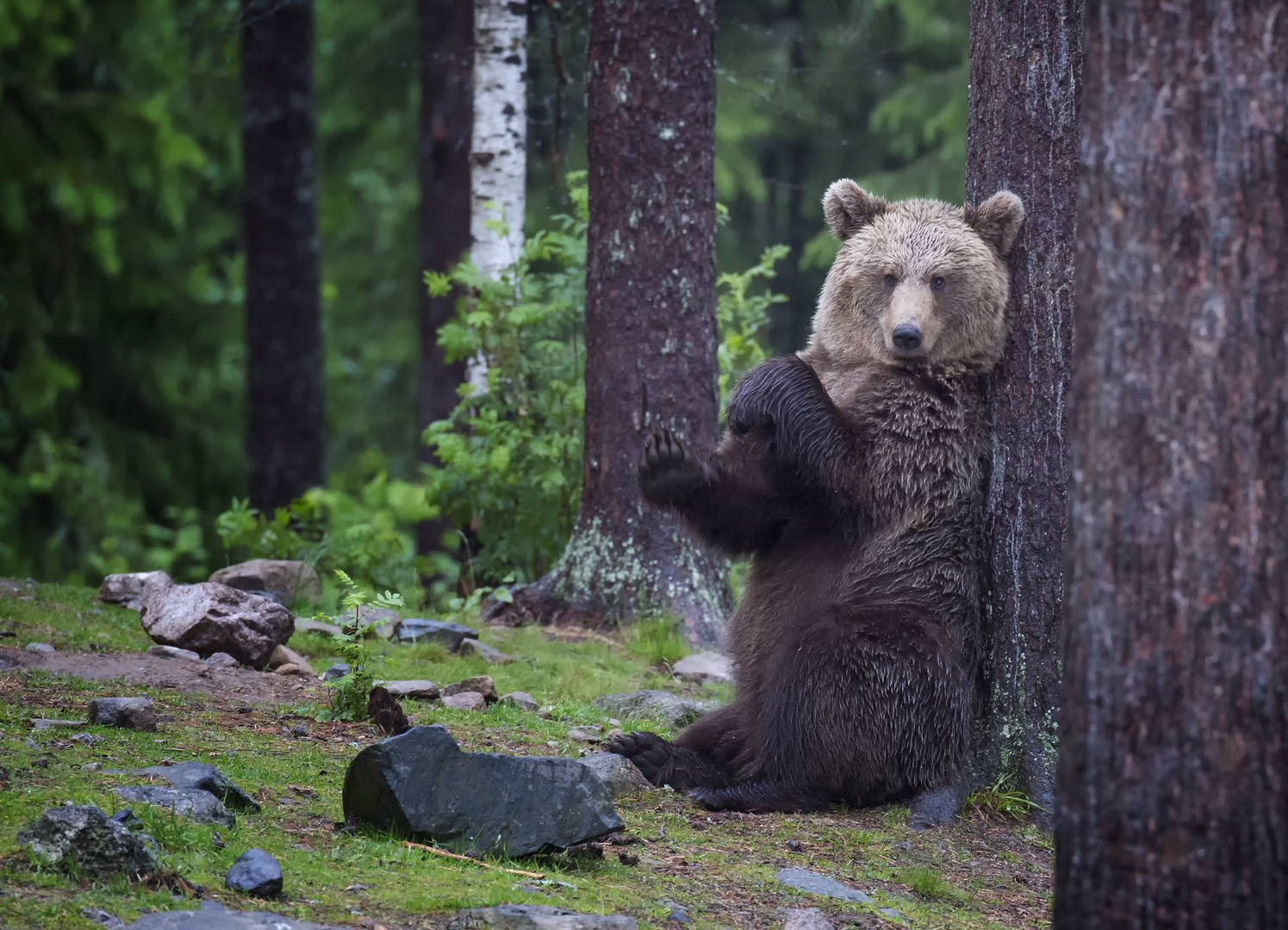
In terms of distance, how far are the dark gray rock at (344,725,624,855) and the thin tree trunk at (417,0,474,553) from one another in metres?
8.31

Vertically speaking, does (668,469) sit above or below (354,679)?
above

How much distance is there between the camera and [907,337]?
4.81 meters

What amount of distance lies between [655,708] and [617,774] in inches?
46.5

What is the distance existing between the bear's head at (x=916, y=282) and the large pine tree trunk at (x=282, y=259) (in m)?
6.57

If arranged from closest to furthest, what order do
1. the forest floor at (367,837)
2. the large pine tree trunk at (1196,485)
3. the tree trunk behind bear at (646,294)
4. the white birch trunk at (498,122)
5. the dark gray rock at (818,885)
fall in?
the large pine tree trunk at (1196,485), the forest floor at (367,837), the dark gray rock at (818,885), the tree trunk behind bear at (646,294), the white birch trunk at (498,122)

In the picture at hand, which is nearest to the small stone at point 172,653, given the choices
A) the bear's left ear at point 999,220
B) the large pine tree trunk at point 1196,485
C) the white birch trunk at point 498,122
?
the bear's left ear at point 999,220

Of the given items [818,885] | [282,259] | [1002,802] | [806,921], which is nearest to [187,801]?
[806,921]

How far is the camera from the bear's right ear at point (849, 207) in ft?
17.4

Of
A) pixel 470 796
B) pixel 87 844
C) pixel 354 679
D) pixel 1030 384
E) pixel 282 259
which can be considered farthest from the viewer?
pixel 282 259

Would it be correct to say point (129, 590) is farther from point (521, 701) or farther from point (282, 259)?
point (282, 259)

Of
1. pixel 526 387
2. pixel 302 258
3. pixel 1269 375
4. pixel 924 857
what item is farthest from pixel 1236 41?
pixel 302 258

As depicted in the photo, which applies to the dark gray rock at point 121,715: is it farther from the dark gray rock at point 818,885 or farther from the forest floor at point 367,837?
the dark gray rock at point 818,885

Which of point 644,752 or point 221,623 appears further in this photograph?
point 221,623

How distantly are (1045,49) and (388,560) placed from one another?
17.1 feet
